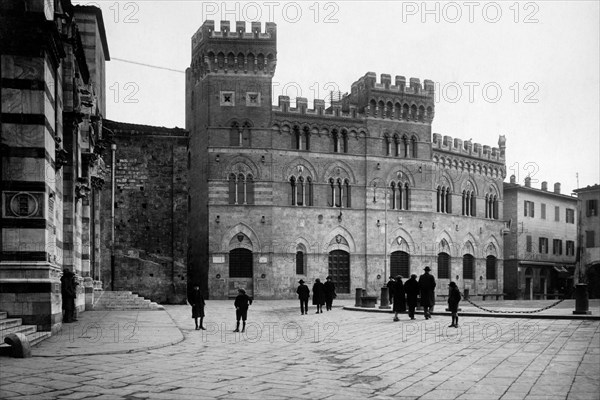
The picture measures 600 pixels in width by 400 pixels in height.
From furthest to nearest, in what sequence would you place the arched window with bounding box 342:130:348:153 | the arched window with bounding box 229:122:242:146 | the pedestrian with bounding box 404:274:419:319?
1. the arched window with bounding box 342:130:348:153
2. the arched window with bounding box 229:122:242:146
3. the pedestrian with bounding box 404:274:419:319

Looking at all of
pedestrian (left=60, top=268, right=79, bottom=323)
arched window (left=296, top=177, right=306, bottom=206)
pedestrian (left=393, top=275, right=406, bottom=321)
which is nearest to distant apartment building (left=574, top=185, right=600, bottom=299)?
arched window (left=296, top=177, right=306, bottom=206)

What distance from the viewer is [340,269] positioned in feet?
129

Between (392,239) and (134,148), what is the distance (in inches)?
687

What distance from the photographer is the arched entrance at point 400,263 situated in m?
40.8

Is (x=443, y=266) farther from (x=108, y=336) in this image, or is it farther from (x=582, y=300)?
(x=108, y=336)

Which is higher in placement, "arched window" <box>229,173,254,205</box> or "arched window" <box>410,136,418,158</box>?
"arched window" <box>410,136,418,158</box>

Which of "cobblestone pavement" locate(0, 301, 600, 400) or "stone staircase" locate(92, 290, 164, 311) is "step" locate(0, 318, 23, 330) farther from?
"stone staircase" locate(92, 290, 164, 311)

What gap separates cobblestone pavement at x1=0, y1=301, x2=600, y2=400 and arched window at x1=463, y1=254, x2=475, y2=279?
28.6 meters

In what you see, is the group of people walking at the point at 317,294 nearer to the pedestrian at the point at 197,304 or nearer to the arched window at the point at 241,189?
the pedestrian at the point at 197,304

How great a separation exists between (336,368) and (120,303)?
15486mm

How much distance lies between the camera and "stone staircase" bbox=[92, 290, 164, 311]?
77.6ft

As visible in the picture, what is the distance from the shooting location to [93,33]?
29438 millimetres

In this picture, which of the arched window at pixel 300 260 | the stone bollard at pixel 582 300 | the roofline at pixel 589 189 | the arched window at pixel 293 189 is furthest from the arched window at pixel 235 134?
the roofline at pixel 589 189

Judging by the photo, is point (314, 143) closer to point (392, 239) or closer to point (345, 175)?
point (345, 175)
